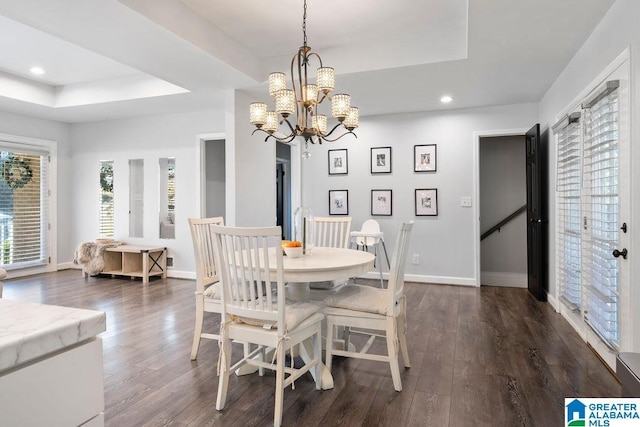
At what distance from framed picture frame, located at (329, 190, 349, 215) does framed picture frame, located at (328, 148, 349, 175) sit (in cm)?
30

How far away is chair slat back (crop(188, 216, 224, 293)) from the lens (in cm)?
272

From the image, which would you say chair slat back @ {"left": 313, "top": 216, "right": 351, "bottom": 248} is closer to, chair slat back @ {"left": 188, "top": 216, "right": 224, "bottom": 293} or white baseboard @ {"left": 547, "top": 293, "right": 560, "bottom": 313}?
chair slat back @ {"left": 188, "top": 216, "right": 224, "bottom": 293}

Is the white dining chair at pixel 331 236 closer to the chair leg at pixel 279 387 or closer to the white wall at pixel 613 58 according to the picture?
the chair leg at pixel 279 387

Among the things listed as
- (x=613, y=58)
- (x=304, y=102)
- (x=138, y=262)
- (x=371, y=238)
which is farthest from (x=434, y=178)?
(x=138, y=262)

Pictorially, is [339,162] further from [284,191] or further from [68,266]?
[68,266]

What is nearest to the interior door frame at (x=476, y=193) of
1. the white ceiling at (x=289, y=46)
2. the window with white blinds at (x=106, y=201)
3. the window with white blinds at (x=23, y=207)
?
the white ceiling at (x=289, y=46)

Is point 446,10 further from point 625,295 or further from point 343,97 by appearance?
point 625,295

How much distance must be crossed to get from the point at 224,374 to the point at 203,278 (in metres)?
0.88

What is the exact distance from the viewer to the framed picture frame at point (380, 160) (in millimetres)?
5453

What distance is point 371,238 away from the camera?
496cm

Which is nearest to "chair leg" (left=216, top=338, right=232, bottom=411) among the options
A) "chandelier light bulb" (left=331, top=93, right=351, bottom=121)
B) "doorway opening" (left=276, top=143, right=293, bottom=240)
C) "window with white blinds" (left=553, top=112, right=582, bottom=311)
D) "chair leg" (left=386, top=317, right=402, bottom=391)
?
"chair leg" (left=386, top=317, right=402, bottom=391)

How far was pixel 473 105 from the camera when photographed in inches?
196

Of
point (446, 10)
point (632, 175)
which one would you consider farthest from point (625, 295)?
point (446, 10)

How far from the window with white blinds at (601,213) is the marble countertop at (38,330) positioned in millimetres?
2897
